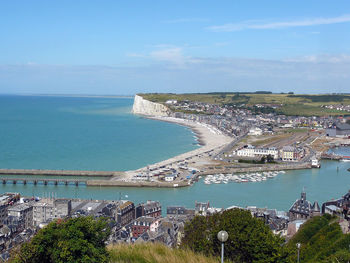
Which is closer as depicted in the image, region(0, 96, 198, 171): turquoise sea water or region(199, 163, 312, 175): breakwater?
region(199, 163, 312, 175): breakwater

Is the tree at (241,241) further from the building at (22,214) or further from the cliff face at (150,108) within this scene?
the cliff face at (150,108)

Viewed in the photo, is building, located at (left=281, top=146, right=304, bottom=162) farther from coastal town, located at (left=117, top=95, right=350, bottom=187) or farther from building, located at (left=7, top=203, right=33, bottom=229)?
building, located at (left=7, top=203, right=33, bottom=229)

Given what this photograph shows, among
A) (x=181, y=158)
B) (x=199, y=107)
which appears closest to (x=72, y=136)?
(x=181, y=158)

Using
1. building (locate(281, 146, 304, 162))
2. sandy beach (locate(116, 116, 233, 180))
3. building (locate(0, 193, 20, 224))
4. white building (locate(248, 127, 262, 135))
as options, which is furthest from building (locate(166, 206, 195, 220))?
white building (locate(248, 127, 262, 135))

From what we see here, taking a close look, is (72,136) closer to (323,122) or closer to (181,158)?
(181,158)

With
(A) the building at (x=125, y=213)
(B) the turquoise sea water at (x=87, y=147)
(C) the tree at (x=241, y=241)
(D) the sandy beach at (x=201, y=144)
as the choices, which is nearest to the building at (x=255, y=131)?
(D) the sandy beach at (x=201, y=144)
